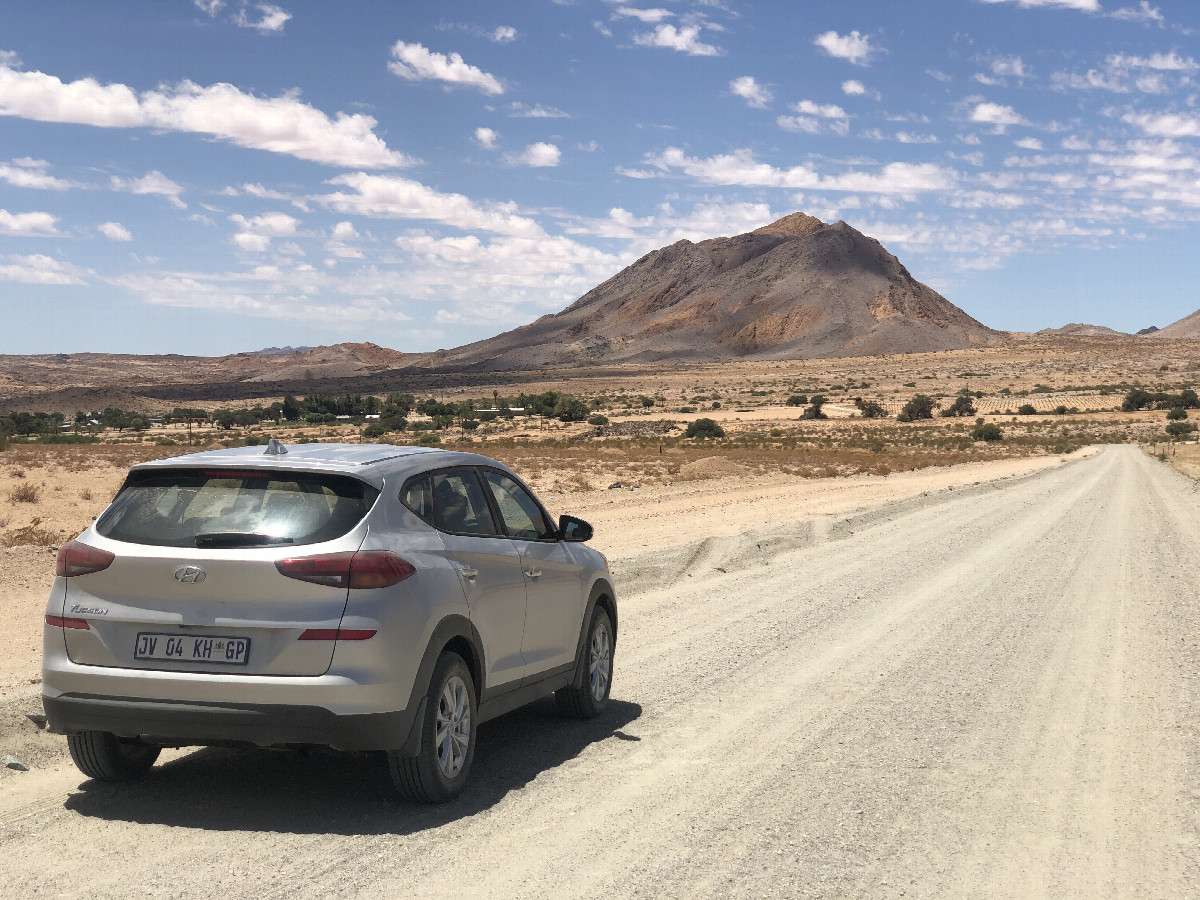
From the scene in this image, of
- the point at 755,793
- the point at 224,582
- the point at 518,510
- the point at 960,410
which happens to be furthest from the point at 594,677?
the point at 960,410

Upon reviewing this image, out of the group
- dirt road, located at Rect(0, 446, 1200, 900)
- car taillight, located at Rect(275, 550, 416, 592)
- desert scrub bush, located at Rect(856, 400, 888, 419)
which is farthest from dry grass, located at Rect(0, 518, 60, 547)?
desert scrub bush, located at Rect(856, 400, 888, 419)

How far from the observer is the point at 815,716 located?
7.78m

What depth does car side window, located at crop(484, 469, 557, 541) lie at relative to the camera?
6941 millimetres

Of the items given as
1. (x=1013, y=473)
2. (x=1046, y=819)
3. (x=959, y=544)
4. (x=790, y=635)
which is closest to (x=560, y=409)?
(x=1013, y=473)

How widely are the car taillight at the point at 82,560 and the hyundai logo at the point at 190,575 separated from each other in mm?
356

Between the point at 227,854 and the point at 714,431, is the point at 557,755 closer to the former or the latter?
the point at 227,854

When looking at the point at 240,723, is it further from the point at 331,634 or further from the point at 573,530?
the point at 573,530

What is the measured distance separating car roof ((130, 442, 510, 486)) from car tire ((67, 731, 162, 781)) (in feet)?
4.37

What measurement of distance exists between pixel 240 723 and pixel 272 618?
1.54ft

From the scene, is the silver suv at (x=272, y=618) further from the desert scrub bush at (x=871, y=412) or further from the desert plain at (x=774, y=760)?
the desert scrub bush at (x=871, y=412)

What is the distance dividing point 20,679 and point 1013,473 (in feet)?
113

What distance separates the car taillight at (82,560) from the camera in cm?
542

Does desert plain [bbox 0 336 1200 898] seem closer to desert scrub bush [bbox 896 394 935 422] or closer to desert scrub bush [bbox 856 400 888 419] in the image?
desert scrub bush [bbox 896 394 935 422]

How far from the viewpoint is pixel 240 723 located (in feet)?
17.1
